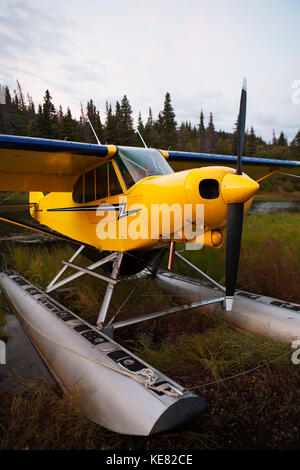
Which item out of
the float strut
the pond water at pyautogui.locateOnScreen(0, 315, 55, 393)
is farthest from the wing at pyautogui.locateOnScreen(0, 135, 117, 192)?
the pond water at pyautogui.locateOnScreen(0, 315, 55, 393)

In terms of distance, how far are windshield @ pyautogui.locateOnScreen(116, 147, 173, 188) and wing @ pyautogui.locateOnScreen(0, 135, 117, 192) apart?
0.18 m

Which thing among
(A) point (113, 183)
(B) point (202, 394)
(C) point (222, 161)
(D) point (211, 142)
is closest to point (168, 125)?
(D) point (211, 142)

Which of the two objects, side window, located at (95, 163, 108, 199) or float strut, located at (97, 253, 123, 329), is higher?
side window, located at (95, 163, 108, 199)

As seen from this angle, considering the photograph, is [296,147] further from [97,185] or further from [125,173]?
[125,173]

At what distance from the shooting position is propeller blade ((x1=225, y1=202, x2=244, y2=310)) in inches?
109

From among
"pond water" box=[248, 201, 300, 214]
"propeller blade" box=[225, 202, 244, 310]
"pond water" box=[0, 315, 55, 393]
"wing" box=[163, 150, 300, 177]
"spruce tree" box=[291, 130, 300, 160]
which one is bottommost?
"pond water" box=[0, 315, 55, 393]

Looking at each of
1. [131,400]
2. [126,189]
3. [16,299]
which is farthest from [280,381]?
→ [16,299]

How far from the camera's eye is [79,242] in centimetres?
473

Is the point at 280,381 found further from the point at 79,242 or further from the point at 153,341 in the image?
the point at 79,242

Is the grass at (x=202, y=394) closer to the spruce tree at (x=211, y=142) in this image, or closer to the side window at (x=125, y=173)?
the side window at (x=125, y=173)

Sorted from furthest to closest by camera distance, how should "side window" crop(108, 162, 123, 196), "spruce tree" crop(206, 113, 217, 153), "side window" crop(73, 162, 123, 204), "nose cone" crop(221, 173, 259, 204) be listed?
"spruce tree" crop(206, 113, 217, 153) < "side window" crop(73, 162, 123, 204) < "side window" crop(108, 162, 123, 196) < "nose cone" crop(221, 173, 259, 204)

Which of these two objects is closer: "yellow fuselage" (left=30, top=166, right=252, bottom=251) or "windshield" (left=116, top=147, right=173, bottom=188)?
"yellow fuselage" (left=30, top=166, right=252, bottom=251)

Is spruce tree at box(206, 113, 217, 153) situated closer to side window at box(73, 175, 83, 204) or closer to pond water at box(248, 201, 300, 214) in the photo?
pond water at box(248, 201, 300, 214)
